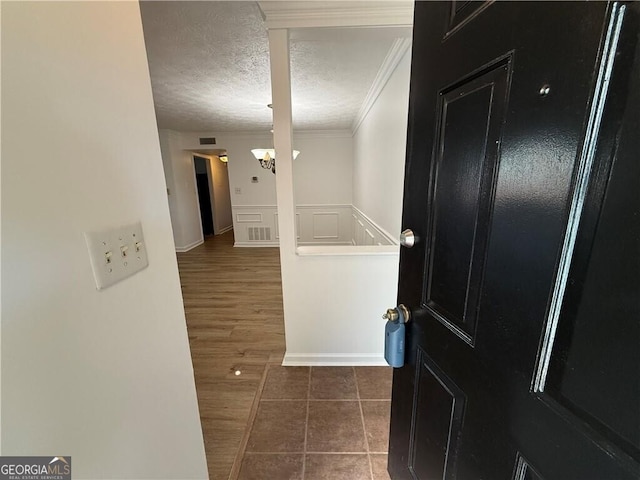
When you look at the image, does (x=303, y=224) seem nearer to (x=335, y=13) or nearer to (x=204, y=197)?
(x=204, y=197)

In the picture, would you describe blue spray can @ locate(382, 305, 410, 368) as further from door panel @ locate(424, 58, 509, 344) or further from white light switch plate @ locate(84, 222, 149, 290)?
white light switch plate @ locate(84, 222, 149, 290)

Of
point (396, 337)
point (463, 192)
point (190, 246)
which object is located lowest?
point (190, 246)

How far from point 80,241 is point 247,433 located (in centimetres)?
148

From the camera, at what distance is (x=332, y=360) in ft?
6.65

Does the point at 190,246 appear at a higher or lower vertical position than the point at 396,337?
lower

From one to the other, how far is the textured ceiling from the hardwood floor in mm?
2360

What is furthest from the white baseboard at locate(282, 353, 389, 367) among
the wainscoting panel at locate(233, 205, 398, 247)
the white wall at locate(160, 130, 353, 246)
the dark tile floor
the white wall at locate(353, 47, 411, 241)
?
the white wall at locate(160, 130, 353, 246)

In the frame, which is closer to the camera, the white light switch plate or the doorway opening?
the white light switch plate

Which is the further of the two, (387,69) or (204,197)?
(204,197)

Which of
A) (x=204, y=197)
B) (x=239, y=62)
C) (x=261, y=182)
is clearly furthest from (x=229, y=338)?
(x=204, y=197)

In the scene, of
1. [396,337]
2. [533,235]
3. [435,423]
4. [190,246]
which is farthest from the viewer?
[190,246]

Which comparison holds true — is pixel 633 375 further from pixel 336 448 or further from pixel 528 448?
pixel 336 448

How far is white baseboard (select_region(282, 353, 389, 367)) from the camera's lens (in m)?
2.02

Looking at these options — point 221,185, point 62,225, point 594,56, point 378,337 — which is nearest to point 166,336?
point 62,225
